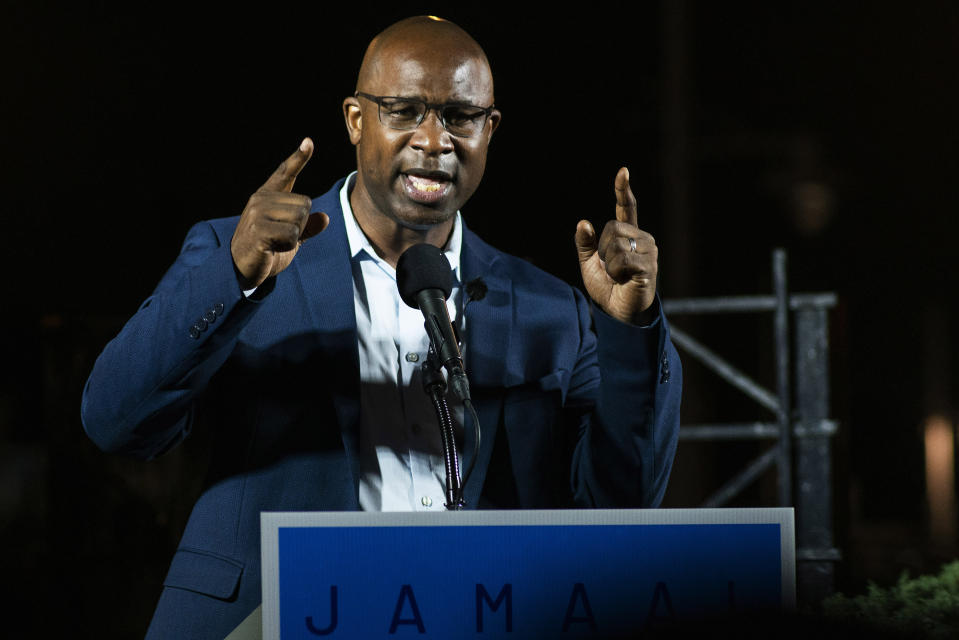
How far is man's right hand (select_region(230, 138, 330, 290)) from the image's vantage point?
1.91 metres

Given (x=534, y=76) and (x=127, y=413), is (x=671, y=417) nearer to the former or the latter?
(x=127, y=413)

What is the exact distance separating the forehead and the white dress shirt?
0.34 meters

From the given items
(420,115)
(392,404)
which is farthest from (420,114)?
(392,404)

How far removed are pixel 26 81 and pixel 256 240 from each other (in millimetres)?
3332

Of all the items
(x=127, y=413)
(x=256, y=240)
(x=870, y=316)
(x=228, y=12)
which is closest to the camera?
(x=256, y=240)

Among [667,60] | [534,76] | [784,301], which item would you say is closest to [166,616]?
[784,301]

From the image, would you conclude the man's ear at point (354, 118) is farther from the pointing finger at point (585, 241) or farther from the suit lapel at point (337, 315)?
the pointing finger at point (585, 241)

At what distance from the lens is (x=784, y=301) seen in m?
5.58

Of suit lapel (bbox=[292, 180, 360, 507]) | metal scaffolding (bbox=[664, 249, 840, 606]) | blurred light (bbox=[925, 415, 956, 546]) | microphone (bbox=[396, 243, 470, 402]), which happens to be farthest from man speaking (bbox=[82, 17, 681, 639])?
blurred light (bbox=[925, 415, 956, 546])

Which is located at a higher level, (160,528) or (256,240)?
(256,240)

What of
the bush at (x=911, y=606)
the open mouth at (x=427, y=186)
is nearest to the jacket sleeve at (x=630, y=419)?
the bush at (x=911, y=606)

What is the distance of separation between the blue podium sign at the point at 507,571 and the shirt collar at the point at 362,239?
111 centimetres

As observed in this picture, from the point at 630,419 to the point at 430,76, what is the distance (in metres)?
A: 0.82

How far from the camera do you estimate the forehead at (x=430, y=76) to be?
2.52 metres
